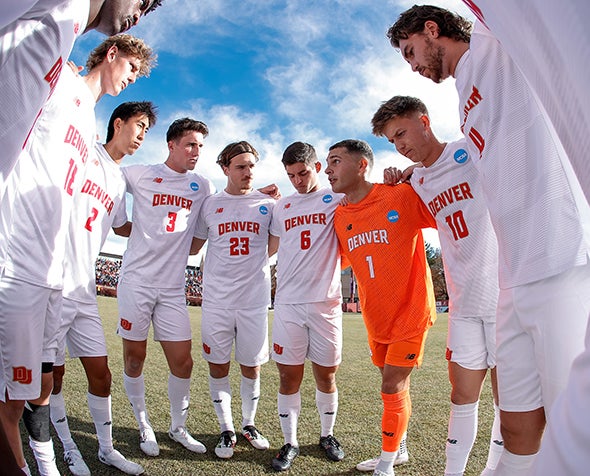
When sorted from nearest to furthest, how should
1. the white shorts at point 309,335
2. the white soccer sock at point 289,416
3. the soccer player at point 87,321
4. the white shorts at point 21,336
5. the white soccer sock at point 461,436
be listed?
the white shorts at point 21,336, the white soccer sock at point 461,436, the soccer player at point 87,321, the white soccer sock at point 289,416, the white shorts at point 309,335

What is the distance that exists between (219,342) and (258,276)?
0.79m

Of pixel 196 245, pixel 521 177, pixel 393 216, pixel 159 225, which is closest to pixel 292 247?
pixel 393 216

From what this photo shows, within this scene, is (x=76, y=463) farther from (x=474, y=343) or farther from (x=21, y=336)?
(x=474, y=343)

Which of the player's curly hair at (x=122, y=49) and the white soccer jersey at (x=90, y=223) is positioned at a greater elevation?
the player's curly hair at (x=122, y=49)

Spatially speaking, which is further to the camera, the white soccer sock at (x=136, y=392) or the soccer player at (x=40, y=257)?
the white soccer sock at (x=136, y=392)

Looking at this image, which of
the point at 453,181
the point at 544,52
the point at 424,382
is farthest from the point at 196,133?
the point at 424,382

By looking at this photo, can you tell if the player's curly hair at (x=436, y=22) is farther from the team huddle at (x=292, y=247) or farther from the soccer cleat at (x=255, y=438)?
the soccer cleat at (x=255, y=438)

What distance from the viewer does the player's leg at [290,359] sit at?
4.10m

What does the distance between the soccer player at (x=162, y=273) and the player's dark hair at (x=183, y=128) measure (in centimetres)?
1

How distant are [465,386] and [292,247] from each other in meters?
2.06

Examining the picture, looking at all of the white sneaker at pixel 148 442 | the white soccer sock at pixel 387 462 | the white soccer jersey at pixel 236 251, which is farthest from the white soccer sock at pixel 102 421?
the white soccer sock at pixel 387 462

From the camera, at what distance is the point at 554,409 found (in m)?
0.79

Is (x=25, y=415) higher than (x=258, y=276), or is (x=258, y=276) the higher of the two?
(x=258, y=276)

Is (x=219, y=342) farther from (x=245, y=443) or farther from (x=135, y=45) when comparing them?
(x=135, y=45)
